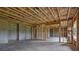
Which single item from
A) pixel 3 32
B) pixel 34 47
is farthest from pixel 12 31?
pixel 34 47

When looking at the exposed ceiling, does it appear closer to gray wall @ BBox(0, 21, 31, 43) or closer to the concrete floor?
gray wall @ BBox(0, 21, 31, 43)

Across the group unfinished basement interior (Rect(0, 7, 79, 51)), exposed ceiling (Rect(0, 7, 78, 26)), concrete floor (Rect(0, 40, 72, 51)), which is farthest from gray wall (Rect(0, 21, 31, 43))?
concrete floor (Rect(0, 40, 72, 51))

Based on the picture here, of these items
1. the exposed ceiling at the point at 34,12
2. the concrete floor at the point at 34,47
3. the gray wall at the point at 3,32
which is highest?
the exposed ceiling at the point at 34,12

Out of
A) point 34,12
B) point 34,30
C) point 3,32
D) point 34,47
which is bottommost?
point 34,47

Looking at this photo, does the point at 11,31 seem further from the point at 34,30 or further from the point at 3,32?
the point at 34,30

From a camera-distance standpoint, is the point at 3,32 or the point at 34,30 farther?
the point at 34,30

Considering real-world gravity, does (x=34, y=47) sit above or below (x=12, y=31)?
below

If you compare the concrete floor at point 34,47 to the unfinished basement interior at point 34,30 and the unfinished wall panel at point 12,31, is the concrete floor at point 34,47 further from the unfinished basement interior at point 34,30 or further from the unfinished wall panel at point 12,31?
the unfinished wall panel at point 12,31

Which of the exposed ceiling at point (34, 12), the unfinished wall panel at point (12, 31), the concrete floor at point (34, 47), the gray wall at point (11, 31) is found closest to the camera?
the exposed ceiling at point (34, 12)

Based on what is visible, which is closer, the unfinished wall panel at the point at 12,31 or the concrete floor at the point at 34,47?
the concrete floor at the point at 34,47

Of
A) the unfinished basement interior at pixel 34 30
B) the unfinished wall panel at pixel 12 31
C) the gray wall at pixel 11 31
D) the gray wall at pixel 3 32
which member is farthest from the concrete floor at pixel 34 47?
the unfinished wall panel at pixel 12 31
